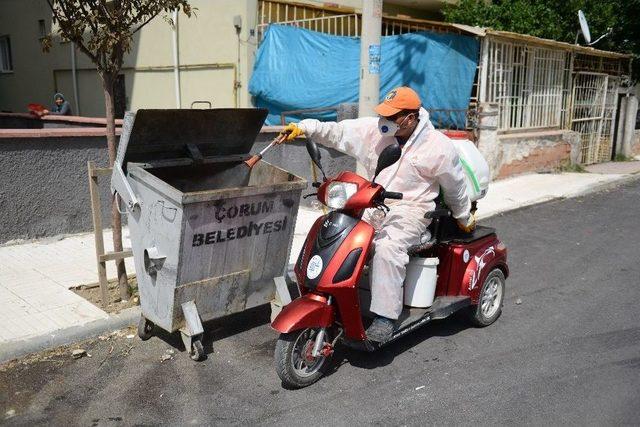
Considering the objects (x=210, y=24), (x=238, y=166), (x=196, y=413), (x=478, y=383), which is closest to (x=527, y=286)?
(x=478, y=383)

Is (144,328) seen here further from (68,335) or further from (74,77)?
(74,77)

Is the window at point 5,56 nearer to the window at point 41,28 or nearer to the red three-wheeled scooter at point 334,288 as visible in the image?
the window at point 41,28

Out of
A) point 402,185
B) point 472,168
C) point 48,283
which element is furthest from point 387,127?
point 48,283

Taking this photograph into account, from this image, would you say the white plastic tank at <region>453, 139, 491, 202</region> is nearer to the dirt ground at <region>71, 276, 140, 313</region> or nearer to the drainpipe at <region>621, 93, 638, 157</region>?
the dirt ground at <region>71, 276, 140, 313</region>

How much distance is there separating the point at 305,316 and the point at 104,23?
286 centimetres

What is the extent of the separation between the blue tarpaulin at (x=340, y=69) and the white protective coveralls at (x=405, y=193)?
240 inches

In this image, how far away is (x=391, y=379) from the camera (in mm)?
3986

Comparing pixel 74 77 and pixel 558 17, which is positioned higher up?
pixel 558 17

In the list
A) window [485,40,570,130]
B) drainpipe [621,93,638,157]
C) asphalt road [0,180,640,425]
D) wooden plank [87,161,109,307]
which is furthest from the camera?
drainpipe [621,93,638,157]

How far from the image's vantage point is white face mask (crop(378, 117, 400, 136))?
13.8 ft

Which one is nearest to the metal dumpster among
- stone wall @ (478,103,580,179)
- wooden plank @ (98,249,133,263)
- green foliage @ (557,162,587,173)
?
wooden plank @ (98,249,133,263)

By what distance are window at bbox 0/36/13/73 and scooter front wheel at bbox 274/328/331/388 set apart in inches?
751

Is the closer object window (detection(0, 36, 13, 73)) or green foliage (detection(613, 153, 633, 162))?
green foliage (detection(613, 153, 633, 162))

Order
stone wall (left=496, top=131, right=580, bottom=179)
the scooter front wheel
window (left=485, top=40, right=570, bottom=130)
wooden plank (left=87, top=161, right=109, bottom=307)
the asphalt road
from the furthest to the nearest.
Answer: stone wall (left=496, top=131, right=580, bottom=179) < window (left=485, top=40, right=570, bottom=130) < wooden plank (left=87, top=161, right=109, bottom=307) < the scooter front wheel < the asphalt road
